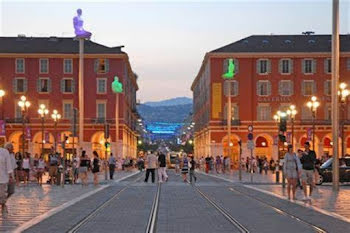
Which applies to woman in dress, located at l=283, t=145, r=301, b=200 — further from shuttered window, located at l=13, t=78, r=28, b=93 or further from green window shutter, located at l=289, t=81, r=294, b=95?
shuttered window, located at l=13, t=78, r=28, b=93

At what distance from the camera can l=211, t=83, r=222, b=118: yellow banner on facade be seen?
9444 centimetres

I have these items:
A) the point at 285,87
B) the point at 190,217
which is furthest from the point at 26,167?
the point at 285,87

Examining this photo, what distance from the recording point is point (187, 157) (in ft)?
156

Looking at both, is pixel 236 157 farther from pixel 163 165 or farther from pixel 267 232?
pixel 267 232

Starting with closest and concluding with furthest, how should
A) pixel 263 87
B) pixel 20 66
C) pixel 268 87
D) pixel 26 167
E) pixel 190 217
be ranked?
pixel 190 217
pixel 26 167
pixel 20 66
pixel 263 87
pixel 268 87

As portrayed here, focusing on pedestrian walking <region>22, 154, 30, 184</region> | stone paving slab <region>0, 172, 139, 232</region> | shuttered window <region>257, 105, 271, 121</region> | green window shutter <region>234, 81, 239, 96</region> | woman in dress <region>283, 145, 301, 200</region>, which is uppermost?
green window shutter <region>234, 81, 239, 96</region>

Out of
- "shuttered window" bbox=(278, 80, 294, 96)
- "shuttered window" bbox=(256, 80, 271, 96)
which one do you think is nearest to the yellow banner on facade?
"shuttered window" bbox=(256, 80, 271, 96)

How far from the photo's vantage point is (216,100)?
94.4 metres

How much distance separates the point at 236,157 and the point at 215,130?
193 inches

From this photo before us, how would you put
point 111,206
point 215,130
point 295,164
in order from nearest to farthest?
point 111,206 < point 295,164 < point 215,130

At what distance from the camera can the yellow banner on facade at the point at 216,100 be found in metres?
94.4

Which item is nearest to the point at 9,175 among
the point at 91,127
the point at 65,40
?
the point at 91,127

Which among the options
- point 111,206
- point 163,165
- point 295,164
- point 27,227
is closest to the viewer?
point 27,227

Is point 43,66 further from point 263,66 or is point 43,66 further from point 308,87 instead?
point 308,87
